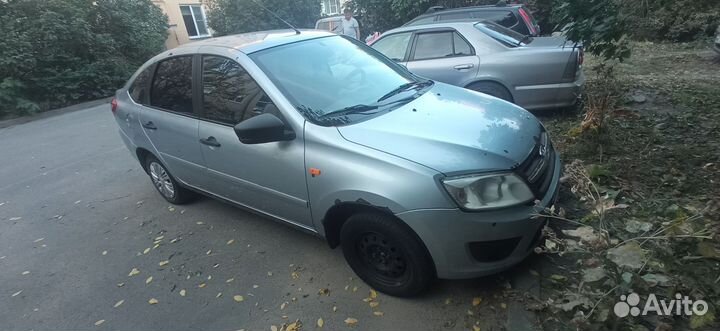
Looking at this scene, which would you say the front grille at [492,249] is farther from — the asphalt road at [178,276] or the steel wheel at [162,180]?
the steel wheel at [162,180]

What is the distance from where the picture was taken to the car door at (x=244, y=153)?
2760 mm

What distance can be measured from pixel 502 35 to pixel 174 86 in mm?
4062

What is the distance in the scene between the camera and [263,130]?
100 inches

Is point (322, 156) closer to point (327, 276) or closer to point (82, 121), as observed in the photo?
point (327, 276)

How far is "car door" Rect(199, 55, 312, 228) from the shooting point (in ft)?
9.05

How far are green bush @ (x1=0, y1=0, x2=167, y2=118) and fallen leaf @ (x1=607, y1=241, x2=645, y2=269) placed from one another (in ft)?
44.6

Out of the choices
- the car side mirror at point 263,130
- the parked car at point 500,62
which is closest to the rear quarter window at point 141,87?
the car side mirror at point 263,130

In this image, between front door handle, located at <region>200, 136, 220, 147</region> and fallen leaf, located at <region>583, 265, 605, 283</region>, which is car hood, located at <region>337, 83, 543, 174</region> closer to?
fallen leaf, located at <region>583, 265, 605, 283</region>

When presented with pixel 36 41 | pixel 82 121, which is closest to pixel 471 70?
pixel 82 121

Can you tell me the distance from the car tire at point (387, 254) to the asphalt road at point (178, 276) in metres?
0.13

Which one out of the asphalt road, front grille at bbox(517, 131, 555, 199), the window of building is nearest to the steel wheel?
the asphalt road

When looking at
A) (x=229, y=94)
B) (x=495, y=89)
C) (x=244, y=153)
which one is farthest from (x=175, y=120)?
(x=495, y=89)

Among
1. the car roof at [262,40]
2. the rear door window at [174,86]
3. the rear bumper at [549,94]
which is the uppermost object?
the car roof at [262,40]

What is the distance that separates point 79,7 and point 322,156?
13591mm
